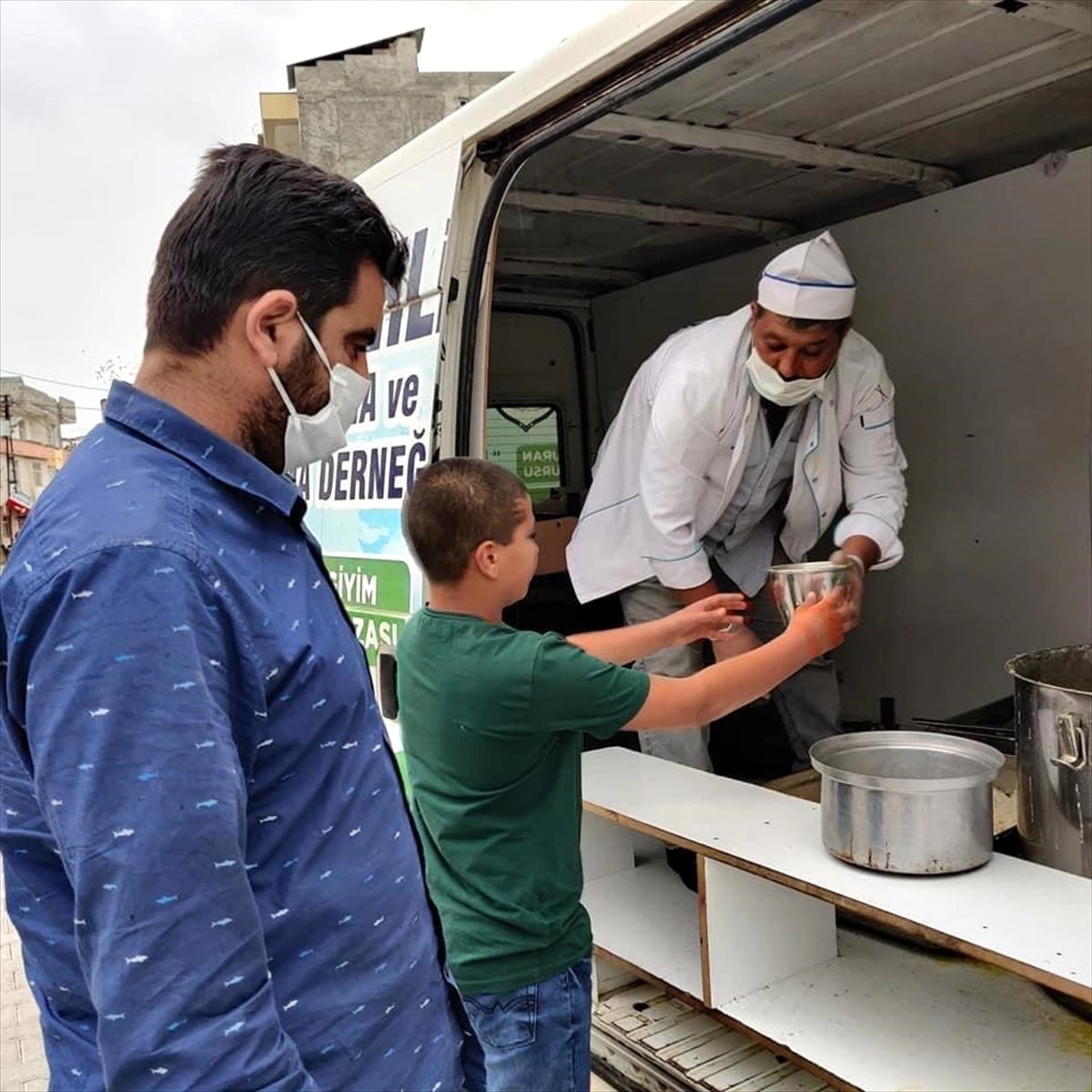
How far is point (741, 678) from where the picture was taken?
2.14 m

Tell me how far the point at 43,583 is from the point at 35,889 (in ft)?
1.18

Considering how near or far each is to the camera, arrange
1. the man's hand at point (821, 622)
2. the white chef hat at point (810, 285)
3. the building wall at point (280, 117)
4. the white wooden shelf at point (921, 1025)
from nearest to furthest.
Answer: the white wooden shelf at point (921, 1025) < the man's hand at point (821, 622) < the white chef hat at point (810, 285) < the building wall at point (280, 117)

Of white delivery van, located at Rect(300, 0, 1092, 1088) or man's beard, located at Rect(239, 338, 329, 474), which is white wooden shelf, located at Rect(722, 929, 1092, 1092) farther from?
man's beard, located at Rect(239, 338, 329, 474)

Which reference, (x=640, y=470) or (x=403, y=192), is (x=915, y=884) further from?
(x=403, y=192)

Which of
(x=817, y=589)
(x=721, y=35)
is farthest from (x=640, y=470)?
(x=721, y=35)

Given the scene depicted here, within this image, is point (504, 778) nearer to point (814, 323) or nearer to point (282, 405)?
point (282, 405)

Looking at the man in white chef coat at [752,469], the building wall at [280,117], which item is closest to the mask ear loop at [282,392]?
the man in white chef coat at [752,469]

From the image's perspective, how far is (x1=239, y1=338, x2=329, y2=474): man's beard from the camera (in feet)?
3.71

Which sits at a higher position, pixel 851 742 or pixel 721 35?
pixel 721 35

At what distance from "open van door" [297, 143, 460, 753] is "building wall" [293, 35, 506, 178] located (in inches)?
356

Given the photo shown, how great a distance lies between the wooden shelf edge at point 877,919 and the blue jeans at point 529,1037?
0.48m

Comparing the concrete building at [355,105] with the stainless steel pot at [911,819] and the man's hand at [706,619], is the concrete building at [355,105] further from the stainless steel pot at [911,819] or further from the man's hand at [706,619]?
the stainless steel pot at [911,819]

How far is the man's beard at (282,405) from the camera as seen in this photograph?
1.13 metres

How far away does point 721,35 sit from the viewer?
2.10 metres
